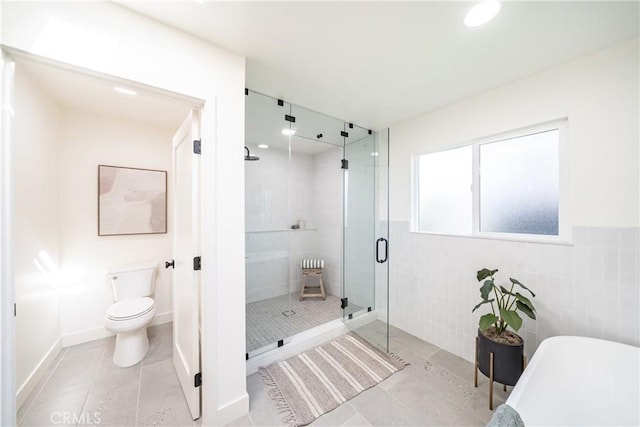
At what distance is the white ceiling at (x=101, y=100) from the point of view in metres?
1.81

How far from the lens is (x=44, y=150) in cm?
200

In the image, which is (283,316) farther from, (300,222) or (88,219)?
(88,219)

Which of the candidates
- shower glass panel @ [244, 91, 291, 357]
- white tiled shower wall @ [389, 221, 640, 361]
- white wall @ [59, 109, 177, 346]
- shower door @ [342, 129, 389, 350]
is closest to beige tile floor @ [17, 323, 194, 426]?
white wall @ [59, 109, 177, 346]

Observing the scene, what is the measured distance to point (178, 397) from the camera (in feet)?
5.56

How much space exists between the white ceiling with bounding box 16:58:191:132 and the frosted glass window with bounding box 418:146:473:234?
2.42 metres

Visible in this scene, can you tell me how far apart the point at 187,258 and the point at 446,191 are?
2538 mm

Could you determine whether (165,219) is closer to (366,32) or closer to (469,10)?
(366,32)

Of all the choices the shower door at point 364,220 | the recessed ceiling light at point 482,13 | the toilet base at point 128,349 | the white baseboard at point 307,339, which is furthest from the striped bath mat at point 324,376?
the recessed ceiling light at point 482,13

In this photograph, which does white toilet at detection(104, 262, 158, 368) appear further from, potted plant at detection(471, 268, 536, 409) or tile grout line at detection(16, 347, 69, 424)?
potted plant at detection(471, 268, 536, 409)

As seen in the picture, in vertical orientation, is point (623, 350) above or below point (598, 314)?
below

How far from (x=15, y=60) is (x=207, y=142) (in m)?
0.83

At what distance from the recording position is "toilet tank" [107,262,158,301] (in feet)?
7.77

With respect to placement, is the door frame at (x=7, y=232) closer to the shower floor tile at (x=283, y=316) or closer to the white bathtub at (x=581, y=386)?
the shower floor tile at (x=283, y=316)

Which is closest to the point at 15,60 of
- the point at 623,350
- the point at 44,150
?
the point at 44,150
